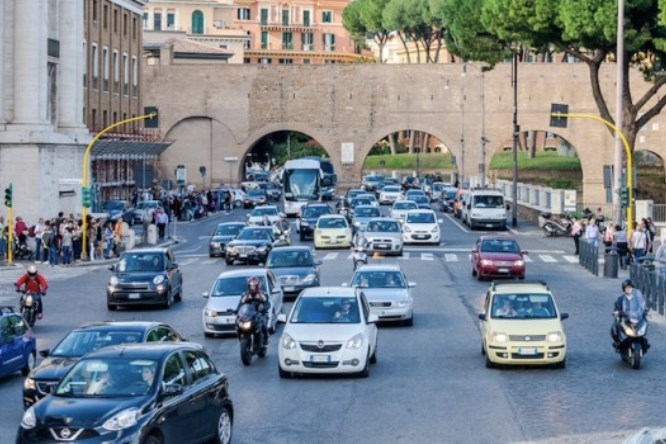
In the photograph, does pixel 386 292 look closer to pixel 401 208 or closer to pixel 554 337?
pixel 554 337

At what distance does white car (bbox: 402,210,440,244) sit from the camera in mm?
59875

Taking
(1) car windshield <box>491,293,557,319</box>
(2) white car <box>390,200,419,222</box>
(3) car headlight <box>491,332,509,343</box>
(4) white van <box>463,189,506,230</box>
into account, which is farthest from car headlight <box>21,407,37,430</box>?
(4) white van <box>463,189,506,230</box>

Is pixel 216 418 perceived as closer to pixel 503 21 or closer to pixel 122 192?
pixel 503 21

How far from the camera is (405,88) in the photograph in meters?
110

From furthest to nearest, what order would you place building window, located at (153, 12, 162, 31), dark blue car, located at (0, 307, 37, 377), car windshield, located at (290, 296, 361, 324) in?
building window, located at (153, 12, 162, 31), car windshield, located at (290, 296, 361, 324), dark blue car, located at (0, 307, 37, 377)

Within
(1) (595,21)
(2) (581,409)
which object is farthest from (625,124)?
(2) (581,409)

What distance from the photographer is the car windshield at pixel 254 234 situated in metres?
52.1

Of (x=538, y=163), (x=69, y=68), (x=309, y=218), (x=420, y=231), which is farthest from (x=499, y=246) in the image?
(x=538, y=163)

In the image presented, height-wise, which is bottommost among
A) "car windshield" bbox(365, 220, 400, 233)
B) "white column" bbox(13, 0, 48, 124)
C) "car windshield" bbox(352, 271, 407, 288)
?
"car windshield" bbox(352, 271, 407, 288)

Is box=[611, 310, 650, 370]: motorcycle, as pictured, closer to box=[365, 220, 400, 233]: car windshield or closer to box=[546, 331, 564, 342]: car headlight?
box=[546, 331, 564, 342]: car headlight

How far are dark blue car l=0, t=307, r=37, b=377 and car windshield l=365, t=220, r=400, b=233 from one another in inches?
1124

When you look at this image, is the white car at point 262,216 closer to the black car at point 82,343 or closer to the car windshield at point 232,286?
the car windshield at point 232,286

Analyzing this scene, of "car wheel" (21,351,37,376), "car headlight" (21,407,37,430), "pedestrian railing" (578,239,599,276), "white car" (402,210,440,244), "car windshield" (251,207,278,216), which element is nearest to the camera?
"car headlight" (21,407,37,430)

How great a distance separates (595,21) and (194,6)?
91.7 meters
